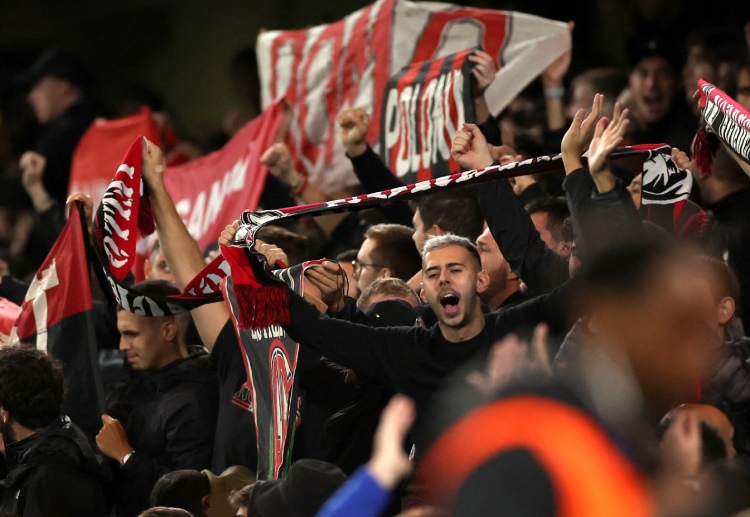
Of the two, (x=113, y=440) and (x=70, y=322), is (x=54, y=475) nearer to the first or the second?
(x=113, y=440)

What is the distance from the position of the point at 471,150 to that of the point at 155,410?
5.17 ft

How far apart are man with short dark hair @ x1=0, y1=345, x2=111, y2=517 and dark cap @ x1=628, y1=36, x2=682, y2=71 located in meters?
3.65

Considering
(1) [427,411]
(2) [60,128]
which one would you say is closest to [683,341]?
(1) [427,411]

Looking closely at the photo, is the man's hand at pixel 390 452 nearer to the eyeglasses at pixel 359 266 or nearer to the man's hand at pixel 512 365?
the man's hand at pixel 512 365

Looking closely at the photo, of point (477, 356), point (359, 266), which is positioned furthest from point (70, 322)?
point (477, 356)

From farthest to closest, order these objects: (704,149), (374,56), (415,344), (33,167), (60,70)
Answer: (60,70) → (33,167) → (374,56) → (704,149) → (415,344)

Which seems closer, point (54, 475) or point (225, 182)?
point (54, 475)

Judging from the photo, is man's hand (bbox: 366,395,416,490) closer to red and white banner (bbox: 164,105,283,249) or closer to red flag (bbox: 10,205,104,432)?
red flag (bbox: 10,205,104,432)

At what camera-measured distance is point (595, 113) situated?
12.9 feet

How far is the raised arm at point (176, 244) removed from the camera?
5.17m

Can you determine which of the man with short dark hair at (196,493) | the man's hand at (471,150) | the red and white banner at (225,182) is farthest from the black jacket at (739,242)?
the red and white banner at (225,182)

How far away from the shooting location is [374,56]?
279 inches

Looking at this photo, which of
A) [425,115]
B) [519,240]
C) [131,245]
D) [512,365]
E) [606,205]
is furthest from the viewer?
[425,115]

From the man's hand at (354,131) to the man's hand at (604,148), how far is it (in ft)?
6.64
